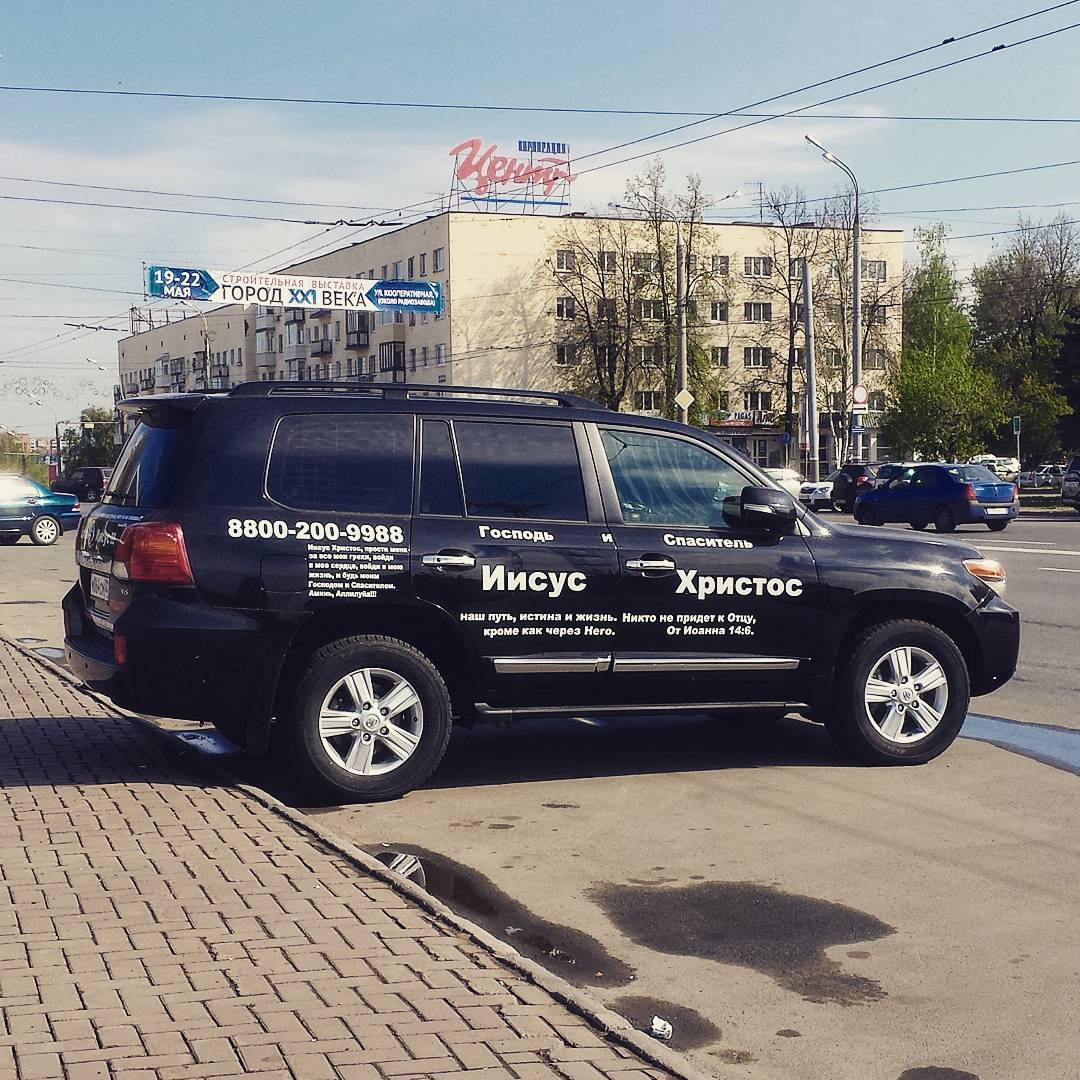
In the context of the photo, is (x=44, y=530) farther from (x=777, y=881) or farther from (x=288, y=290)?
(x=777, y=881)

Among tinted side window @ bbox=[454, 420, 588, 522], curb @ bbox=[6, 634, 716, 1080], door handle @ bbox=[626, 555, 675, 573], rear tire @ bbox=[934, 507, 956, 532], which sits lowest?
curb @ bbox=[6, 634, 716, 1080]

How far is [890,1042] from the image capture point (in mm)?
4219

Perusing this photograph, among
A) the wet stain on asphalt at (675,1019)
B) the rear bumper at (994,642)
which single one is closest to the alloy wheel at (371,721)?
the wet stain on asphalt at (675,1019)

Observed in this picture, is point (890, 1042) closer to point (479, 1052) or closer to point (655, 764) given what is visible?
point (479, 1052)

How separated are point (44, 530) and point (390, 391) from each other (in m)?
27.2

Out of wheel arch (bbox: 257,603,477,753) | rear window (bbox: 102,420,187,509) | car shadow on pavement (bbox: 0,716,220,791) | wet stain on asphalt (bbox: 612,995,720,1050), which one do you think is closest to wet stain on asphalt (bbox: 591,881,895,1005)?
wet stain on asphalt (bbox: 612,995,720,1050)

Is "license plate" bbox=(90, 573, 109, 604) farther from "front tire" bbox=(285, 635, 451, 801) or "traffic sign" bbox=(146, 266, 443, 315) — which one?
"traffic sign" bbox=(146, 266, 443, 315)

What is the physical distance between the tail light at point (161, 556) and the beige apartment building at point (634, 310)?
68.8m

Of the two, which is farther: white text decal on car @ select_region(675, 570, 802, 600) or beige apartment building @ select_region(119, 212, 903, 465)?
beige apartment building @ select_region(119, 212, 903, 465)

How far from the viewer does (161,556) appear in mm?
6715

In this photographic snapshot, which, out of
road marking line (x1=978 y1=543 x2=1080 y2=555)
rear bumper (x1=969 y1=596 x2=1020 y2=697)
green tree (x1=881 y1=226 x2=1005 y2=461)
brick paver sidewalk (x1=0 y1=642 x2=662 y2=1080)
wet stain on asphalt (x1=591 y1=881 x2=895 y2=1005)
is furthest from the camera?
green tree (x1=881 y1=226 x2=1005 y2=461)

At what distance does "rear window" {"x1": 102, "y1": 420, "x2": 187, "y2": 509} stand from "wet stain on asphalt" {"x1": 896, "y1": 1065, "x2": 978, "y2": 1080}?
4205mm

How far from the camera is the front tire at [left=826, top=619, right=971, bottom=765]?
309 inches

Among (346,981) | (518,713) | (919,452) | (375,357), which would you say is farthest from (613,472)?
(375,357)
